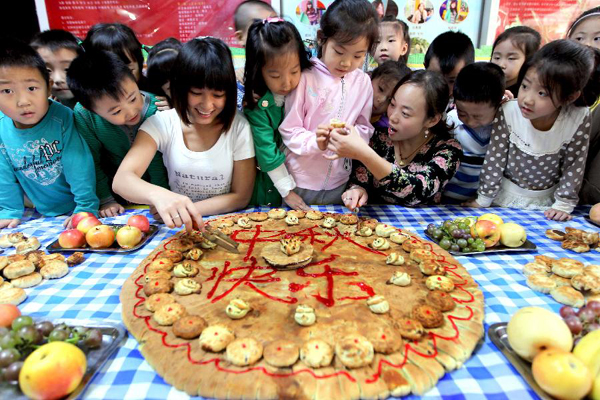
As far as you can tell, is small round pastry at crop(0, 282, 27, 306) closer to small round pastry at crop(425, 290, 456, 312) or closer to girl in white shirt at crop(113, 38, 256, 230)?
girl in white shirt at crop(113, 38, 256, 230)

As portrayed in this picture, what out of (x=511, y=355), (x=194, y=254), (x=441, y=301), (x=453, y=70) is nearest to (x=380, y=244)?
(x=441, y=301)

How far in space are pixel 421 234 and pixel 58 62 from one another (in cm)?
212

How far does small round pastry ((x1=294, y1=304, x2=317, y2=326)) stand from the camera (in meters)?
1.01

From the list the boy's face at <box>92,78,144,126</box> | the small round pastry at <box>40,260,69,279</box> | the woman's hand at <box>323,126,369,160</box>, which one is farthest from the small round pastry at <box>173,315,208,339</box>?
the boy's face at <box>92,78,144,126</box>

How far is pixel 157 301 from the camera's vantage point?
1.08 metres

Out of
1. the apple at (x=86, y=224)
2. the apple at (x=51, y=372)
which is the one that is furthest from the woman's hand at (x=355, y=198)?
the apple at (x=51, y=372)

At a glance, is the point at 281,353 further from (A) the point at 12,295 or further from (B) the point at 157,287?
(A) the point at 12,295

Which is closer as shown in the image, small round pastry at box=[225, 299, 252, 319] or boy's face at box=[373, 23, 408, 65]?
small round pastry at box=[225, 299, 252, 319]

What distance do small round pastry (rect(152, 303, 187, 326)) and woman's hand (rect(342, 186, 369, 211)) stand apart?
99cm

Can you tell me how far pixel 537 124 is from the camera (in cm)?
191

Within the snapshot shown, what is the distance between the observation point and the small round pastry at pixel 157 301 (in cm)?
107

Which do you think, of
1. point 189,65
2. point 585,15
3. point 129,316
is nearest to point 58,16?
point 189,65

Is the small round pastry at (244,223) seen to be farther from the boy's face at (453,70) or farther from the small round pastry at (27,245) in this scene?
the boy's face at (453,70)

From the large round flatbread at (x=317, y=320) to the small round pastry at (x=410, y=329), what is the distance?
0.02 metres
